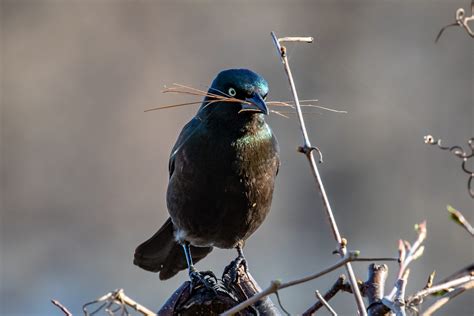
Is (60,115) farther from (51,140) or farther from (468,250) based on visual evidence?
(468,250)

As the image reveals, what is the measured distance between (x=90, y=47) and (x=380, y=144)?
3.68m

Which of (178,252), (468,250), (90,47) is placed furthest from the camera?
(90,47)

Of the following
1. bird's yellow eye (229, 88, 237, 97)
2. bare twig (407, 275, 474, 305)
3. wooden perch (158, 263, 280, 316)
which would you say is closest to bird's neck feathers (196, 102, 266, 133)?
bird's yellow eye (229, 88, 237, 97)

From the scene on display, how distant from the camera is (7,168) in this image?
1050 centimetres

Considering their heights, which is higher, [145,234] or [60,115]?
[60,115]

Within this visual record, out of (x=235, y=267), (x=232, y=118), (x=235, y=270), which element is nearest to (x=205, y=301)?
(x=235, y=270)

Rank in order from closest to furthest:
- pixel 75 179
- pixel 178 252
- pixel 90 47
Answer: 1. pixel 178 252
2. pixel 75 179
3. pixel 90 47

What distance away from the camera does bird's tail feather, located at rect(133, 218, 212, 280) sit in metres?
5.47

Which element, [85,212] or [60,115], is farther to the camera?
[60,115]

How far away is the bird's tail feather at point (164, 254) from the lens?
18.0ft

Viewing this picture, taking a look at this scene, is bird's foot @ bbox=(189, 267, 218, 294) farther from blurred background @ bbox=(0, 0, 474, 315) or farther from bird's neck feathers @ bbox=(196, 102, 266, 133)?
blurred background @ bbox=(0, 0, 474, 315)

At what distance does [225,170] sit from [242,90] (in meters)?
0.45

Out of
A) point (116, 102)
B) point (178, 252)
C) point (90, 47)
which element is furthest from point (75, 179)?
point (178, 252)

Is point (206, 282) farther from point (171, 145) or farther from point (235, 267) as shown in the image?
point (171, 145)
